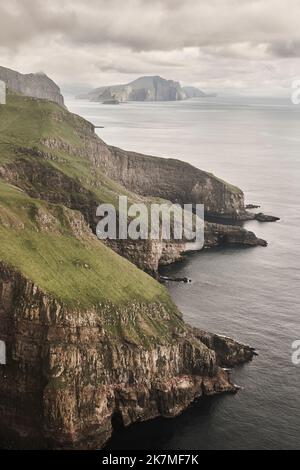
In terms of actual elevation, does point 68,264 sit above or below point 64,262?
below

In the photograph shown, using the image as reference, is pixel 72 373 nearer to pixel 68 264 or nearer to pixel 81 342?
pixel 81 342

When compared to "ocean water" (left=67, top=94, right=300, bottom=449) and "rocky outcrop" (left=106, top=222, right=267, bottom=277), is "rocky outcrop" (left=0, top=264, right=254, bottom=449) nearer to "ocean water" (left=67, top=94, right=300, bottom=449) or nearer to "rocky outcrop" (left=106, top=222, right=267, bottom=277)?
"ocean water" (left=67, top=94, right=300, bottom=449)

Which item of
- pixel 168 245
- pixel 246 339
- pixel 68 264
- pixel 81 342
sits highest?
pixel 68 264

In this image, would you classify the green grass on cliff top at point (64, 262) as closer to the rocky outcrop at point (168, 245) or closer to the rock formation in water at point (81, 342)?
the rock formation in water at point (81, 342)

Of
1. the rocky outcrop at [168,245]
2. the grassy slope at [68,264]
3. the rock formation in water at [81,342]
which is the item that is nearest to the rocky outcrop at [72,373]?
the rock formation in water at [81,342]

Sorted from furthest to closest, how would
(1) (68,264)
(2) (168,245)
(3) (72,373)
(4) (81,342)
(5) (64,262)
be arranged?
(2) (168,245), (1) (68,264), (5) (64,262), (4) (81,342), (3) (72,373)

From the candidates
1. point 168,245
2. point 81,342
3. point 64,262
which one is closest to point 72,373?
point 81,342

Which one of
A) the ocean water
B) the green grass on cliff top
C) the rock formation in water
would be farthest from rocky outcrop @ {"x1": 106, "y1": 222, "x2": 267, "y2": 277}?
the rock formation in water

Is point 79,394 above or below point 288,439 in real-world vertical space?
above
